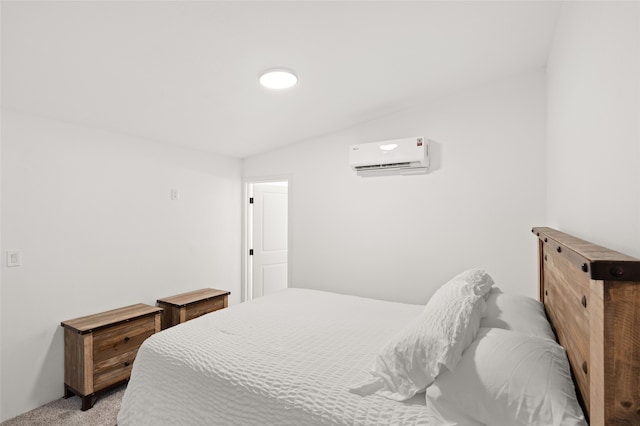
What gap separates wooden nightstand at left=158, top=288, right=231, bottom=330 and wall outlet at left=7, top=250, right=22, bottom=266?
3.97 ft

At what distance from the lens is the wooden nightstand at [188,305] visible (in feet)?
10.5

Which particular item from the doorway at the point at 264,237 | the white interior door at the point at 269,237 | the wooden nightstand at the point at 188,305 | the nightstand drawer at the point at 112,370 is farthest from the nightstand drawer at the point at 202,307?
the white interior door at the point at 269,237

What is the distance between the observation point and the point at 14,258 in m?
2.36

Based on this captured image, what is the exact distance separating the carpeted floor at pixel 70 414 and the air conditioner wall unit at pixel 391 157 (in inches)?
112

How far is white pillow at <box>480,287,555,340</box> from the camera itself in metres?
1.50

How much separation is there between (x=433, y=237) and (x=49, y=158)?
3.25 meters

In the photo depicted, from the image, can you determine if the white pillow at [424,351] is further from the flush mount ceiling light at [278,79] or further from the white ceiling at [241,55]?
the flush mount ceiling light at [278,79]

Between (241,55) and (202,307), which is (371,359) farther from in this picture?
(202,307)

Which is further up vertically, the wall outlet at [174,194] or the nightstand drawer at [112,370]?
the wall outlet at [174,194]

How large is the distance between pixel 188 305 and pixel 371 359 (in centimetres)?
223

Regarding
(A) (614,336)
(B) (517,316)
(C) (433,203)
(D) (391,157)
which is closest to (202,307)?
(D) (391,157)

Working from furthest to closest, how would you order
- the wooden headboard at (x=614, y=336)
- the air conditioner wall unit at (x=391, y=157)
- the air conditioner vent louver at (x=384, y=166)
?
1. the air conditioner vent louver at (x=384, y=166)
2. the air conditioner wall unit at (x=391, y=157)
3. the wooden headboard at (x=614, y=336)

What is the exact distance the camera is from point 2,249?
2.30 meters

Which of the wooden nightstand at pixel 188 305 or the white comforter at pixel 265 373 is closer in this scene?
the white comforter at pixel 265 373
